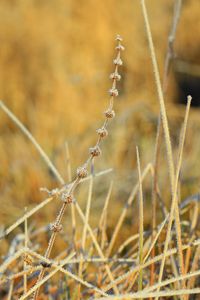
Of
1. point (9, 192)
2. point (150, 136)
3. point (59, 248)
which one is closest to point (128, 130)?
point (150, 136)

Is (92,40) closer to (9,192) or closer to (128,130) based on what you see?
(128,130)

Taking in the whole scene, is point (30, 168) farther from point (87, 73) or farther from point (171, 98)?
point (171, 98)

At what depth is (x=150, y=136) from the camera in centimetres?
171

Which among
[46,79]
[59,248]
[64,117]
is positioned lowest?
[59,248]

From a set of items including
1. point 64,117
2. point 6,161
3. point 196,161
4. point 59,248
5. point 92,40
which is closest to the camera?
point 59,248

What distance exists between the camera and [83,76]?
2.05m

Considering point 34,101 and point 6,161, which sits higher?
point 34,101

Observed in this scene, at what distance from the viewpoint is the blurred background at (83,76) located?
1.67 m

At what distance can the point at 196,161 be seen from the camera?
4.72 ft

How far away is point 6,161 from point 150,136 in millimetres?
436

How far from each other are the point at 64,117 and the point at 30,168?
53 cm

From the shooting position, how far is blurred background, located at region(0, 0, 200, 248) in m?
1.67

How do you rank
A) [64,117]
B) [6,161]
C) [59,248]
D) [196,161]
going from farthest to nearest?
[64,117] → [6,161] → [196,161] → [59,248]

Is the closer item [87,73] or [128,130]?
[128,130]
